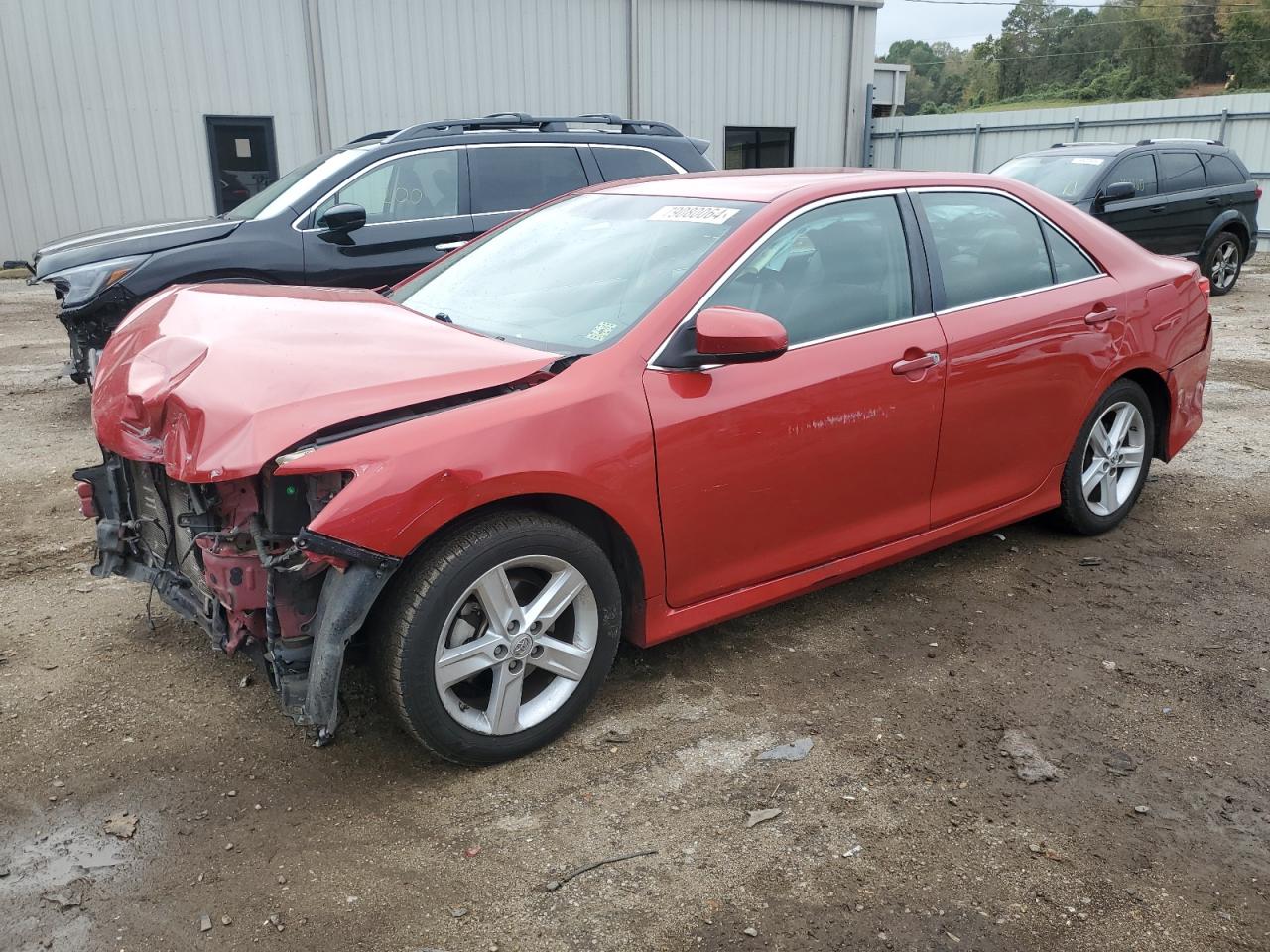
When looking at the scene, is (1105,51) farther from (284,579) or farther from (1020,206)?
(284,579)

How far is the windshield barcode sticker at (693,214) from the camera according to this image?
3.57 m

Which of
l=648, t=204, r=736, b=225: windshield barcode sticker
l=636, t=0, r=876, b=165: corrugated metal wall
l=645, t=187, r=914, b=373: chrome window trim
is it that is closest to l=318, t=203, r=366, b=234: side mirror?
l=648, t=204, r=736, b=225: windshield barcode sticker

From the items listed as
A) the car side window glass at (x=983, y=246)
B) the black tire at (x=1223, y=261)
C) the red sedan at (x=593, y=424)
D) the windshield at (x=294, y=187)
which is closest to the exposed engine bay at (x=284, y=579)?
the red sedan at (x=593, y=424)

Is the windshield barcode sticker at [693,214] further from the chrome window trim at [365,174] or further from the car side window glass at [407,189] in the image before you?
the car side window glass at [407,189]

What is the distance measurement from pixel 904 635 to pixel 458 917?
2.04 metres

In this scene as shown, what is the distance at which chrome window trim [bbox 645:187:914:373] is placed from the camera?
10.4 ft

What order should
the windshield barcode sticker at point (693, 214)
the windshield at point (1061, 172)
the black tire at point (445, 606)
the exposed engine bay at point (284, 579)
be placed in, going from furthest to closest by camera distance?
the windshield at point (1061, 172)
the windshield barcode sticker at point (693, 214)
the black tire at point (445, 606)
the exposed engine bay at point (284, 579)

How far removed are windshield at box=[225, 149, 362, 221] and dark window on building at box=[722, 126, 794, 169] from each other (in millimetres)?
12553

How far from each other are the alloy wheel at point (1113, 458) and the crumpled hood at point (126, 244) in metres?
5.33

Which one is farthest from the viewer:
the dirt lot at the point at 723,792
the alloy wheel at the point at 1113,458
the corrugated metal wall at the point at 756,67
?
the corrugated metal wall at the point at 756,67

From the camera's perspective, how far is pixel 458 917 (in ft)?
8.04

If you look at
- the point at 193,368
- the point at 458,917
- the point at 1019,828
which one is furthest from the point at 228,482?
the point at 1019,828

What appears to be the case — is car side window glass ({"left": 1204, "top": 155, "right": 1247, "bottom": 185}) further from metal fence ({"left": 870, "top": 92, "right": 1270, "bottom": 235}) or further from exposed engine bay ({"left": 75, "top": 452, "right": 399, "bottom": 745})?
exposed engine bay ({"left": 75, "top": 452, "right": 399, "bottom": 745})

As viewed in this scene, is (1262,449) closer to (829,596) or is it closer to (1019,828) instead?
(829,596)
